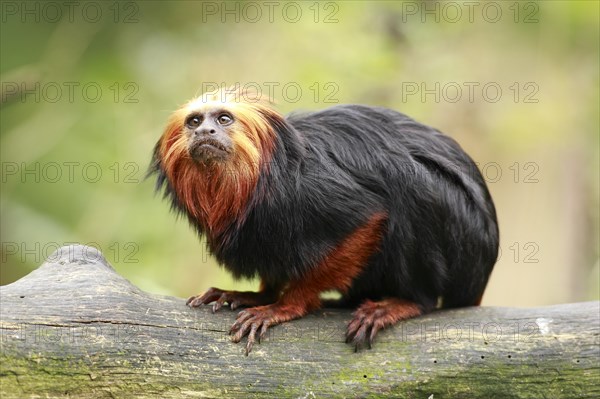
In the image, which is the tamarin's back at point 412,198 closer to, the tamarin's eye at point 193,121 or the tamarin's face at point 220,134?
the tamarin's face at point 220,134

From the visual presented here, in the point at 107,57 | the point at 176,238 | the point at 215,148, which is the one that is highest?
the point at 107,57

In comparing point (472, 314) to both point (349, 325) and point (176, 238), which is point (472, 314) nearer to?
point (349, 325)

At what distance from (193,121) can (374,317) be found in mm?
1339

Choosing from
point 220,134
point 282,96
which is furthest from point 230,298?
point 282,96

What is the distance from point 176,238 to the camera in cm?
702

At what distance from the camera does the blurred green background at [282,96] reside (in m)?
6.23

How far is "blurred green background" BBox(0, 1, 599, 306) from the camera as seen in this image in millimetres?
6230

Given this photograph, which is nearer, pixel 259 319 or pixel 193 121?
pixel 259 319

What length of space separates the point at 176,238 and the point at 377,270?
11.6 feet

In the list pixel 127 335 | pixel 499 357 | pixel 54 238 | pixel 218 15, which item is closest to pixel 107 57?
pixel 218 15

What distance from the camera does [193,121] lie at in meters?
3.63

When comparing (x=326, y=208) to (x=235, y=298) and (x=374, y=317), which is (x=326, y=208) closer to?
(x=374, y=317)

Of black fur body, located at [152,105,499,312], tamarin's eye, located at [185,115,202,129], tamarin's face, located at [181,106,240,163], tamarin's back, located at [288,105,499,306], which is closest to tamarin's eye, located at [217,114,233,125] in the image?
tamarin's face, located at [181,106,240,163]

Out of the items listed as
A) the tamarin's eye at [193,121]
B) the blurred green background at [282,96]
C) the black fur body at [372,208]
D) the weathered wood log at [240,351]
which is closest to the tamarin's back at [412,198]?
the black fur body at [372,208]
